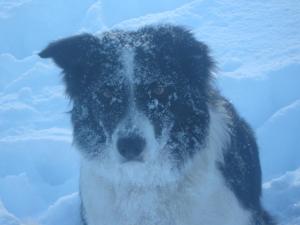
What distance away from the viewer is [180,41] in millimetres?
3256

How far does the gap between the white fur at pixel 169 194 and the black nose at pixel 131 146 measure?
0.23m

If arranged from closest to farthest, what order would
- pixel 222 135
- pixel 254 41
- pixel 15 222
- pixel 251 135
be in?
pixel 222 135, pixel 251 135, pixel 15 222, pixel 254 41

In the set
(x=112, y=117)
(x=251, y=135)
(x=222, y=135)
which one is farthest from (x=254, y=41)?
(x=112, y=117)

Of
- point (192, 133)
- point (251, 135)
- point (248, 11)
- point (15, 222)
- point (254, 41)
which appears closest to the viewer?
point (192, 133)

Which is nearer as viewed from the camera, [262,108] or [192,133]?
[192,133]

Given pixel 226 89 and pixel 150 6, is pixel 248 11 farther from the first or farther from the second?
pixel 226 89

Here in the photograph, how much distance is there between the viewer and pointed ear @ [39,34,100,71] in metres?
3.31

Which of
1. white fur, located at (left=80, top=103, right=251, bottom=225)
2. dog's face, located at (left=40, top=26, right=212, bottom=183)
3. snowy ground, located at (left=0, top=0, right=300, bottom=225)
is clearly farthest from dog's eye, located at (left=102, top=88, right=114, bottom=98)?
snowy ground, located at (left=0, top=0, right=300, bottom=225)

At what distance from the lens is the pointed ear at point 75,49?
331cm

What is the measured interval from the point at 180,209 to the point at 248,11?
589cm

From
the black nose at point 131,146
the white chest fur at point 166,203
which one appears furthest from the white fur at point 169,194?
the black nose at point 131,146

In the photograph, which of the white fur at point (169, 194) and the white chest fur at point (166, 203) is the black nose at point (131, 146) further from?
the white chest fur at point (166, 203)

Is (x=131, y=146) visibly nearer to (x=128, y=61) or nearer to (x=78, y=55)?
(x=128, y=61)

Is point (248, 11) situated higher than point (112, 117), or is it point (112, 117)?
point (112, 117)
